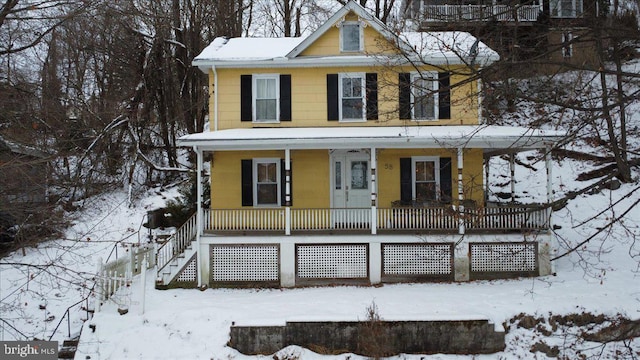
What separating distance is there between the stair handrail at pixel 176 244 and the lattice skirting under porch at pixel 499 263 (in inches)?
321

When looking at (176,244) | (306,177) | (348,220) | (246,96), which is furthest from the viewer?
(246,96)

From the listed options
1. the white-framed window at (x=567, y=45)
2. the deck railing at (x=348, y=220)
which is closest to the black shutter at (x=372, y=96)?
the deck railing at (x=348, y=220)

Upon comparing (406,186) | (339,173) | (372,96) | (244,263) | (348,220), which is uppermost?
(372,96)

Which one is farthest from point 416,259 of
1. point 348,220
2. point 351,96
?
point 351,96

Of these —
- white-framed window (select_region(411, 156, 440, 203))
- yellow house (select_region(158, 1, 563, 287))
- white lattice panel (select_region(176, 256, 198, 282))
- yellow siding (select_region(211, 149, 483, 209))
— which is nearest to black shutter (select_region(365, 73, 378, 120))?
yellow house (select_region(158, 1, 563, 287))

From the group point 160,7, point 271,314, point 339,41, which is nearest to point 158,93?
point 160,7

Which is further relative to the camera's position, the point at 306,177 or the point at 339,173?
the point at 339,173

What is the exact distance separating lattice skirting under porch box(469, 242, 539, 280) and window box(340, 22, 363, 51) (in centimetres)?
705

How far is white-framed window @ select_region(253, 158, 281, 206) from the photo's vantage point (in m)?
14.5

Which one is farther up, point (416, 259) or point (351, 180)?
point (351, 180)

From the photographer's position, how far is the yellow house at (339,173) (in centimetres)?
1266

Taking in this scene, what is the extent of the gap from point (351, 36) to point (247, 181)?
569 centimetres

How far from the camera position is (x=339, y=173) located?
14.7 m

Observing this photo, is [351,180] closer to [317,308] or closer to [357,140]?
[357,140]
